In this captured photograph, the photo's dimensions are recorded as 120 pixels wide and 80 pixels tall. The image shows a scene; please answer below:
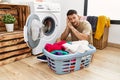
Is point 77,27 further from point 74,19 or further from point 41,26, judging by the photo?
point 41,26

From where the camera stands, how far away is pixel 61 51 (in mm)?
1656

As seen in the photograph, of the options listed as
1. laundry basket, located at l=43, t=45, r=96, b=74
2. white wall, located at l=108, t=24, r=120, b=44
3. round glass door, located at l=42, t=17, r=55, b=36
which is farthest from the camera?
white wall, located at l=108, t=24, r=120, b=44

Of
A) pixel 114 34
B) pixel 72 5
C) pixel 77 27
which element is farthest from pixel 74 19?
pixel 72 5

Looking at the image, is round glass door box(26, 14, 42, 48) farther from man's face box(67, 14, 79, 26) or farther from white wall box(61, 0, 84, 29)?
white wall box(61, 0, 84, 29)

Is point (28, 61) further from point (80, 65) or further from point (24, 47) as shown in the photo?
point (80, 65)

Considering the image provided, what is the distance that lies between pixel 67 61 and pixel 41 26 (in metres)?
0.79

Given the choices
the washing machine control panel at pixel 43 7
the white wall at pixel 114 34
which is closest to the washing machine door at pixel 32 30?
the washing machine control panel at pixel 43 7

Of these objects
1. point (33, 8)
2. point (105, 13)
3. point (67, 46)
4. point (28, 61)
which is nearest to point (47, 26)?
point (33, 8)

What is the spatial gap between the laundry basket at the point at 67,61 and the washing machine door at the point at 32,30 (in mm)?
348

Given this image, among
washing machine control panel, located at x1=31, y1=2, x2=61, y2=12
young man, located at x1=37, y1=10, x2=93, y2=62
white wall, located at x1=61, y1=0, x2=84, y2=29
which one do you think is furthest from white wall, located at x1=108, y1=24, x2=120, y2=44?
washing machine control panel, located at x1=31, y1=2, x2=61, y2=12

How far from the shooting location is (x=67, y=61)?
1580mm

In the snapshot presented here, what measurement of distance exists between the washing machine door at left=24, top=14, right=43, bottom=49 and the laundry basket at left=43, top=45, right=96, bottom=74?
348mm

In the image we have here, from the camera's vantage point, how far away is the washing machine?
1893 millimetres

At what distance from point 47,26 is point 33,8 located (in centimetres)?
47
